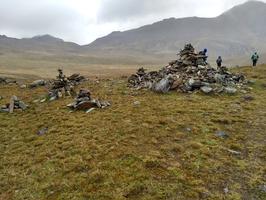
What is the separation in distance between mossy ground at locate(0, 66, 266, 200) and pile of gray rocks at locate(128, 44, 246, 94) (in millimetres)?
4567

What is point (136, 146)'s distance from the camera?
69.2 feet

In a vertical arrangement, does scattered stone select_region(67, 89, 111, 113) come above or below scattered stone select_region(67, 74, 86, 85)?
below

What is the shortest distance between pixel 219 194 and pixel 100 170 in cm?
638

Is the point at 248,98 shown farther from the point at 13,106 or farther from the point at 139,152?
the point at 13,106

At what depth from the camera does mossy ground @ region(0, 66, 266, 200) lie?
16.3 m

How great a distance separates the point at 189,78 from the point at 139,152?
69.3 ft

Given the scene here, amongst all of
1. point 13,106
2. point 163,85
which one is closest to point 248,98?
point 163,85

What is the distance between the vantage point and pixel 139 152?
65.8 ft

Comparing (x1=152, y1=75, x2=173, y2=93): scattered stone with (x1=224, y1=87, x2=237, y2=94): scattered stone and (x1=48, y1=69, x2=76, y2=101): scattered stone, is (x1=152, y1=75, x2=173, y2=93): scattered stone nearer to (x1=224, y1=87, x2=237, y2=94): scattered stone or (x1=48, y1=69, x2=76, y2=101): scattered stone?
(x1=224, y1=87, x2=237, y2=94): scattered stone

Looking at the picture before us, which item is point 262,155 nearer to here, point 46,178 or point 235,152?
point 235,152

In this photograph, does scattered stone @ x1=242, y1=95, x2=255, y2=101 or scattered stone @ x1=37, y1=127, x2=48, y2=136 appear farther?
scattered stone @ x1=242, y1=95, x2=255, y2=101

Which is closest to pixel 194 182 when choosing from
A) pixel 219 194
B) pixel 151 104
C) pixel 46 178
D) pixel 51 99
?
pixel 219 194

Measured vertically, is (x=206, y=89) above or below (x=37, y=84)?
above

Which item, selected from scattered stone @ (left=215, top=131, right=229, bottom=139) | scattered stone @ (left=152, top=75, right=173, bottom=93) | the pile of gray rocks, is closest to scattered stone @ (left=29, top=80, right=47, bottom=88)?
the pile of gray rocks
